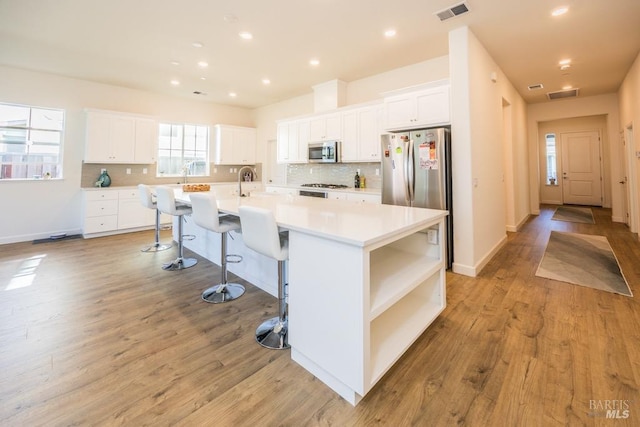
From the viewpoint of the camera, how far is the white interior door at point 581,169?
8289 mm

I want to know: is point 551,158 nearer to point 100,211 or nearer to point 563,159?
point 563,159

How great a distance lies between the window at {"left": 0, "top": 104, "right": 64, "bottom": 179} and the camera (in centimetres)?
479

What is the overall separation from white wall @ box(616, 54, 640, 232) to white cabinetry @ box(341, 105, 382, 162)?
3.83 metres

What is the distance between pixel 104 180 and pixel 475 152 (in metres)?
6.50

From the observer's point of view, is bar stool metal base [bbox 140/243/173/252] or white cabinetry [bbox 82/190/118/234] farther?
white cabinetry [bbox 82/190/118/234]

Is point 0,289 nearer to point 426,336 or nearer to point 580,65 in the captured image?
point 426,336

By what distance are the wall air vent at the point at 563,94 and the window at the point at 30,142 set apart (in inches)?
396

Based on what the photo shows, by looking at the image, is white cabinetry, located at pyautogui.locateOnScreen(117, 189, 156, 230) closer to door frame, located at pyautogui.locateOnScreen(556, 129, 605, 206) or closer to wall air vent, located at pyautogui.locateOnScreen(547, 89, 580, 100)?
wall air vent, located at pyautogui.locateOnScreen(547, 89, 580, 100)

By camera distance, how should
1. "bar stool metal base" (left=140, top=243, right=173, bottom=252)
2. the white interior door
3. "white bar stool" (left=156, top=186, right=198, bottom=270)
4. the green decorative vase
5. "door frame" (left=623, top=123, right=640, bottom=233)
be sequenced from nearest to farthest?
1. "white bar stool" (left=156, top=186, right=198, bottom=270)
2. "bar stool metal base" (left=140, top=243, right=173, bottom=252)
3. "door frame" (left=623, top=123, right=640, bottom=233)
4. the green decorative vase
5. the white interior door

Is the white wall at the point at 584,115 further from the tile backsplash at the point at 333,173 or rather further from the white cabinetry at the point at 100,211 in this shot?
the white cabinetry at the point at 100,211

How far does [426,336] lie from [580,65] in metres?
5.28

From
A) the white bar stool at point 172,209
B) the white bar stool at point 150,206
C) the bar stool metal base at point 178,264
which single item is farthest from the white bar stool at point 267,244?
the white bar stool at point 150,206

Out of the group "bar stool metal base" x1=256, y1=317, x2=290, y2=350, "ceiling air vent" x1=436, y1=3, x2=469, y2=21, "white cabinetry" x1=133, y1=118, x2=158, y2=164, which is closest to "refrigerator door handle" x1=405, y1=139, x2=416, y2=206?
"ceiling air vent" x1=436, y1=3, x2=469, y2=21

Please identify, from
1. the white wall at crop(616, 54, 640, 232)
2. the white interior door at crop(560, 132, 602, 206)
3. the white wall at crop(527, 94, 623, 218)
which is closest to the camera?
the white wall at crop(616, 54, 640, 232)
